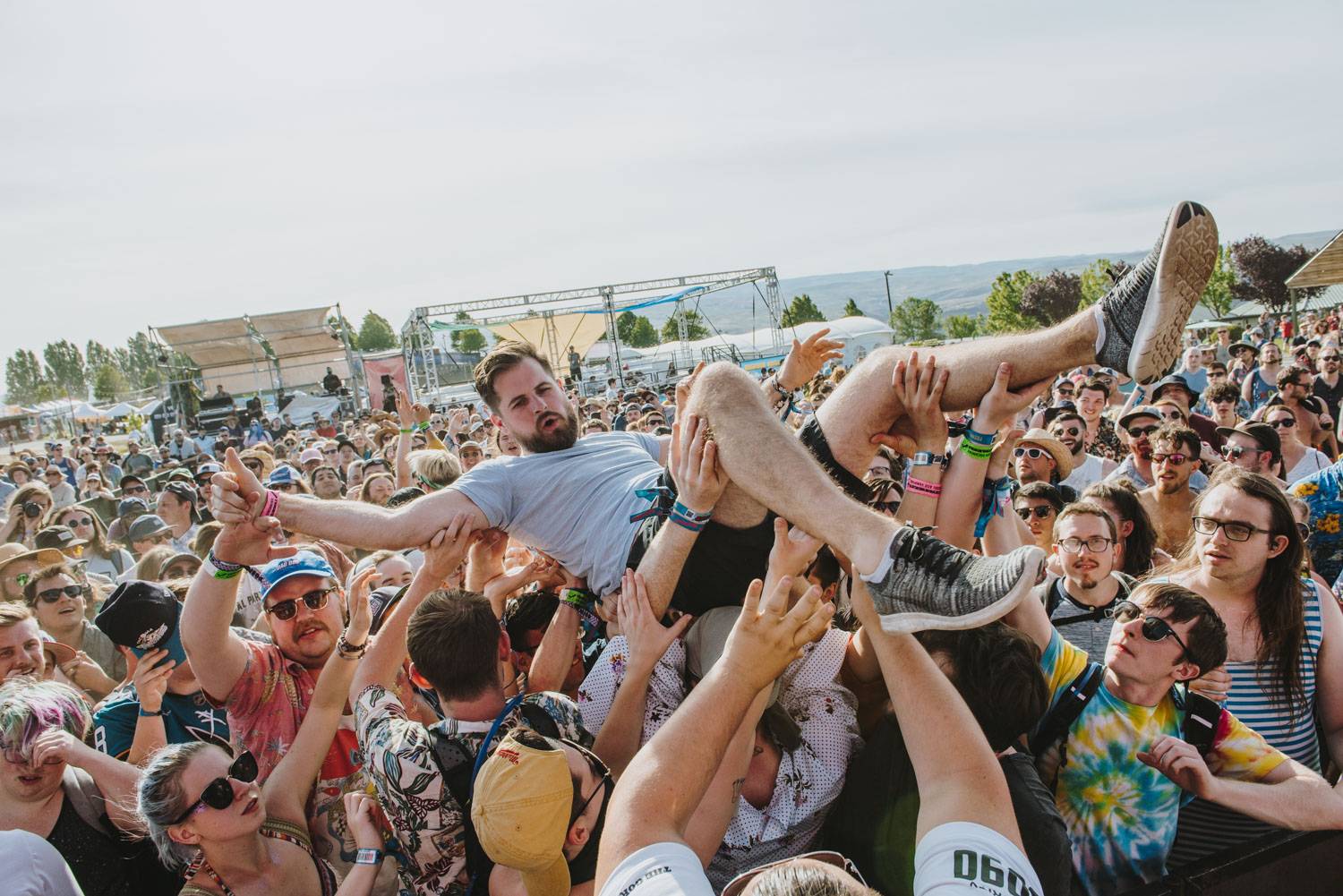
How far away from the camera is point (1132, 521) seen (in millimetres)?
3730

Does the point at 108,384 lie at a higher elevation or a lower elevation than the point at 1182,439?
higher

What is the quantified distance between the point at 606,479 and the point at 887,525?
1.37 meters

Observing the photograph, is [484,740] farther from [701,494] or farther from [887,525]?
[887,525]

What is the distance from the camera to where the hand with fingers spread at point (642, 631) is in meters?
2.39

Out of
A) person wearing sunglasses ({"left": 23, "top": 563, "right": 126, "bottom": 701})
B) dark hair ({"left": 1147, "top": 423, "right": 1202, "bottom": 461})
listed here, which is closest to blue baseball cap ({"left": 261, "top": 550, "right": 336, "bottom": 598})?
person wearing sunglasses ({"left": 23, "top": 563, "right": 126, "bottom": 701})

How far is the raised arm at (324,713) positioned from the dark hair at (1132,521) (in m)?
3.05

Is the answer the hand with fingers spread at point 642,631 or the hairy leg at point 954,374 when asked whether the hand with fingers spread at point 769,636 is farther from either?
the hairy leg at point 954,374

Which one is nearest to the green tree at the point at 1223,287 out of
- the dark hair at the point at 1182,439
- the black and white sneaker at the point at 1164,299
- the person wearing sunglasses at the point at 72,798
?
the dark hair at the point at 1182,439

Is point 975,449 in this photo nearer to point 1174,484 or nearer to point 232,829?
point 232,829

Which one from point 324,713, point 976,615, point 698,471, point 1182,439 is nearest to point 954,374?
point 698,471

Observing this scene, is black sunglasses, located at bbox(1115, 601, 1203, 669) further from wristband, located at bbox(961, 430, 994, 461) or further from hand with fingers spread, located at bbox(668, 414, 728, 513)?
hand with fingers spread, located at bbox(668, 414, 728, 513)

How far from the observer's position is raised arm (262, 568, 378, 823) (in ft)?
8.38

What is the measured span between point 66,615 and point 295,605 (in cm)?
224

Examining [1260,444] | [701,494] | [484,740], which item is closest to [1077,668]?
[701,494]
